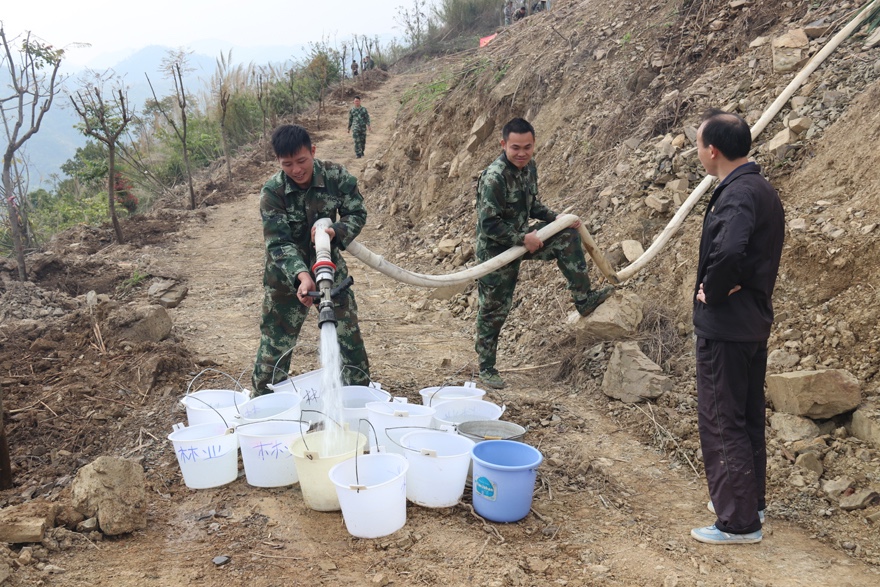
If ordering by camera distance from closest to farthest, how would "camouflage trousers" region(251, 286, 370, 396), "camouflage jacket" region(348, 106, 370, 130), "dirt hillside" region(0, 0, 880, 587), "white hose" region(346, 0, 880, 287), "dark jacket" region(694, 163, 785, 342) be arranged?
"dark jacket" region(694, 163, 785, 342) < "dirt hillside" region(0, 0, 880, 587) < "camouflage trousers" region(251, 286, 370, 396) < "white hose" region(346, 0, 880, 287) < "camouflage jacket" region(348, 106, 370, 130)

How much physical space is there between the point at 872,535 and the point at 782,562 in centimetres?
46

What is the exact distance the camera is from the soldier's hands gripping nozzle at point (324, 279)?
2781 mm

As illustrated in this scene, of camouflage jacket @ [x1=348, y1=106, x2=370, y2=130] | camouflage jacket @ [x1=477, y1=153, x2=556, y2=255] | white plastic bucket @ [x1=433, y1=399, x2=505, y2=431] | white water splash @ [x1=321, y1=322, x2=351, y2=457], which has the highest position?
camouflage jacket @ [x1=348, y1=106, x2=370, y2=130]

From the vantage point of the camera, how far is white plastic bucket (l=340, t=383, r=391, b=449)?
3199mm

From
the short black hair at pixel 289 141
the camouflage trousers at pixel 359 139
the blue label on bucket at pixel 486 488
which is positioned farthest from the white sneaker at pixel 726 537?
the camouflage trousers at pixel 359 139

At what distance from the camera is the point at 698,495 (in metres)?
3.04

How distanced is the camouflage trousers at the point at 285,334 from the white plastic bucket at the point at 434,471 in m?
0.85

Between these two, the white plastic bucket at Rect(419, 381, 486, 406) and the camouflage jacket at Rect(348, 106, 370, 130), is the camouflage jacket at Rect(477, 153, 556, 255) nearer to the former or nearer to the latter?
the white plastic bucket at Rect(419, 381, 486, 406)

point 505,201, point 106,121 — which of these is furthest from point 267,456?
point 106,121

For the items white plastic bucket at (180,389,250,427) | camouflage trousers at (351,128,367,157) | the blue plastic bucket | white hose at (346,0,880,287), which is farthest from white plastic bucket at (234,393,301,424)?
camouflage trousers at (351,128,367,157)

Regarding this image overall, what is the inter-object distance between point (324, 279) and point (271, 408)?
0.89 meters

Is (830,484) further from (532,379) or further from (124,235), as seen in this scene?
(124,235)

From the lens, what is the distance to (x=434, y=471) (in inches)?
106

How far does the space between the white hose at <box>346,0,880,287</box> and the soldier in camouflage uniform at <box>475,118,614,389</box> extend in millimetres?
107
